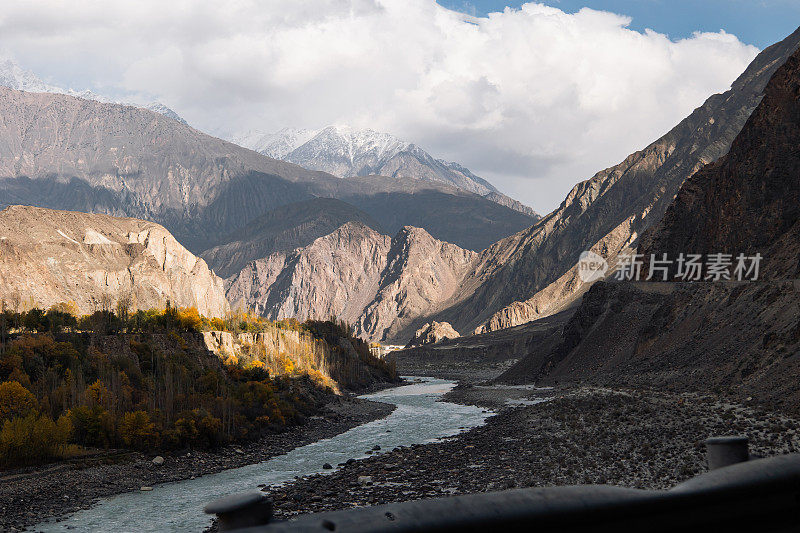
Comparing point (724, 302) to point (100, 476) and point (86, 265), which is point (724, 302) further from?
point (86, 265)

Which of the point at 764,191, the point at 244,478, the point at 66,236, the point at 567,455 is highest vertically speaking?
the point at 764,191

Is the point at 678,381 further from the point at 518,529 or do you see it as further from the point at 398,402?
the point at 518,529

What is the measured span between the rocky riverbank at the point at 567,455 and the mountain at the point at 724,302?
13.2ft

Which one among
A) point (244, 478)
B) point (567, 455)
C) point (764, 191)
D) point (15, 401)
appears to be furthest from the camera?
point (764, 191)

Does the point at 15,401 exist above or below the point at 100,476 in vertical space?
above

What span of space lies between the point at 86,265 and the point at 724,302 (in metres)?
118

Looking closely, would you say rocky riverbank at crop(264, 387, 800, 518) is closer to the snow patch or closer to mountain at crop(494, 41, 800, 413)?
mountain at crop(494, 41, 800, 413)

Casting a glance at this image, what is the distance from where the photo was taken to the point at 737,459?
404 centimetres

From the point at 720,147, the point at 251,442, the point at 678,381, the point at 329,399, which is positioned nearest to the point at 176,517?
the point at 251,442

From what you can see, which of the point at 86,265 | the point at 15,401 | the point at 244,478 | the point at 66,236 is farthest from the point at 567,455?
the point at 66,236

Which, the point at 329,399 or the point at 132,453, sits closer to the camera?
the point at 132,453

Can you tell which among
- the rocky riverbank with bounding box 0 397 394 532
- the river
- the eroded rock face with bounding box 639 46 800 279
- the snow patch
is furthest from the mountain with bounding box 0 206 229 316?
the eroded rock face with bounding box 639 46 800 279

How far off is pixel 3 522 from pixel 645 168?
644 ft

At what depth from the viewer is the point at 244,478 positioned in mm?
31203
